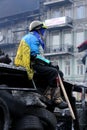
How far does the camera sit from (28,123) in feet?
14.3

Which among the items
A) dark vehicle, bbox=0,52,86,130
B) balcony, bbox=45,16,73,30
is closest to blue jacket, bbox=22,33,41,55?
dark vehicle, bbox=0,52,86,130

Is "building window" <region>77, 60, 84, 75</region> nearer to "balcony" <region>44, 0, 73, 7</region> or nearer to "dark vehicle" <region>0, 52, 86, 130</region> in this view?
"balcony" <region>44, 0, 73, 7</region>

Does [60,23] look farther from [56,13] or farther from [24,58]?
[24,58]

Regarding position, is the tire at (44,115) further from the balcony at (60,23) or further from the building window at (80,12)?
the building window at (80,12)

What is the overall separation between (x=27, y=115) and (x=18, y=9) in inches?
1877

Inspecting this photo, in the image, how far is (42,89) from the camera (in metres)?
5.12

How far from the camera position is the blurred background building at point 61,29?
45.0 metres

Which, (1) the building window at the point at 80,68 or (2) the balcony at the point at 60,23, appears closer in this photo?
(1) the building window at the point at 80,68

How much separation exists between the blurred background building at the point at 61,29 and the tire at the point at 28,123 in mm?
38048

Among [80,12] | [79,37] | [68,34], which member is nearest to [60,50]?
[68,34]

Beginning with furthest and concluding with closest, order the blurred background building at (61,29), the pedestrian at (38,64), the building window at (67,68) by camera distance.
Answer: the building window at (67,68) → the blurred background building at (61,29) → the pedestrian at (38,64)

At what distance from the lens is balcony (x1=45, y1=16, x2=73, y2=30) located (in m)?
44.9

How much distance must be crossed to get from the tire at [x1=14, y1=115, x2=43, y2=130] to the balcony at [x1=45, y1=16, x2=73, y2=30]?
40690mm

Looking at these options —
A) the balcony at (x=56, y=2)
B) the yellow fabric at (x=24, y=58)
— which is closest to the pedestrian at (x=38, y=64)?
the yellow fabric at (x=24, y=58)
